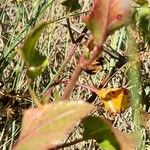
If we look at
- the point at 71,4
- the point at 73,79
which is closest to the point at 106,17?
the point at 73,79

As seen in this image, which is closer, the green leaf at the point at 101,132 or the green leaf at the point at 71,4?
the green leaf at the point at 101,132

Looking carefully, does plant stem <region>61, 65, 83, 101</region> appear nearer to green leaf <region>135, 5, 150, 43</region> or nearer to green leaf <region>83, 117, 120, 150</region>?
green leaf <region>83, 117, 120, 150</region>

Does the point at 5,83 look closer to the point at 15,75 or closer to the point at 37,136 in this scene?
the point at 15,75

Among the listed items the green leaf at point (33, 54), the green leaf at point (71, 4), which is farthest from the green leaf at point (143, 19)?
the green leaf at point (33, 54)

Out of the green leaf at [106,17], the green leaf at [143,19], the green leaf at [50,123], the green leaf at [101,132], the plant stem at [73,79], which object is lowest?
the green leaf at [101,132]

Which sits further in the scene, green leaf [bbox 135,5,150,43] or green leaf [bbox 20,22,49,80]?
green leaf [bbox 135,5,150,43]

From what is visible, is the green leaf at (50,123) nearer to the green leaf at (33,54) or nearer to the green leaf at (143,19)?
the green leaf at (33,54)

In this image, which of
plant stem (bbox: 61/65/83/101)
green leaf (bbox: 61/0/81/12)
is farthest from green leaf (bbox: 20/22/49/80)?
green leaf (bbox: 61/0/81/12)
